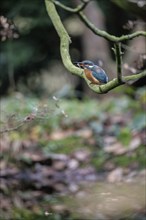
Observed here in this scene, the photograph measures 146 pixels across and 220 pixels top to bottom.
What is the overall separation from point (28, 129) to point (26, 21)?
444 centimetres

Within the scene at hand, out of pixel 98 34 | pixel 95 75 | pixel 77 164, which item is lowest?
pixel 77 164

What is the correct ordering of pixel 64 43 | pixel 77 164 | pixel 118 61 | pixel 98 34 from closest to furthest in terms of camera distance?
pixel 118 61 → pixel 98 34 → pixel 64 43 → pixel 77 164

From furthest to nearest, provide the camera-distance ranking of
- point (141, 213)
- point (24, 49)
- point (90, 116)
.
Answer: point (24, 49), point (90, 116), point (141, 213)

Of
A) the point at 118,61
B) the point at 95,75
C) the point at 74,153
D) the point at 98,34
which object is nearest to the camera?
the point at 118,61

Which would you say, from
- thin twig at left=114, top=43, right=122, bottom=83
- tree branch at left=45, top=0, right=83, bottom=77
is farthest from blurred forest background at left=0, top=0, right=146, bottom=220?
thin twig at left=114, top=43, right=122, bottom=83

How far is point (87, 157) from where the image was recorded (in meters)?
7.21

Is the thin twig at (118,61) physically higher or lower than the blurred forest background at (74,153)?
higher

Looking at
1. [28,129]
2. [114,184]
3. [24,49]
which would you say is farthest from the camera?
[24,49]

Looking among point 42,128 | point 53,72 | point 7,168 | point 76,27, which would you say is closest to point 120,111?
point 42,128

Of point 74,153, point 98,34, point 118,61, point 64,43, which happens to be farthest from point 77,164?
point 118,61

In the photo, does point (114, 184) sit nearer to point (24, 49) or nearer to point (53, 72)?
point (24, 49)

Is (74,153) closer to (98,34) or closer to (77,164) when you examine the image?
(77,164)

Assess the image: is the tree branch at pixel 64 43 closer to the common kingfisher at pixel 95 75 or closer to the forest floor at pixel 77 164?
the common kingfisher at pixel 95 75

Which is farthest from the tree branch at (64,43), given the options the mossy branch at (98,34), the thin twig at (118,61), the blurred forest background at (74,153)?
the blurred forest background at (74,153)
